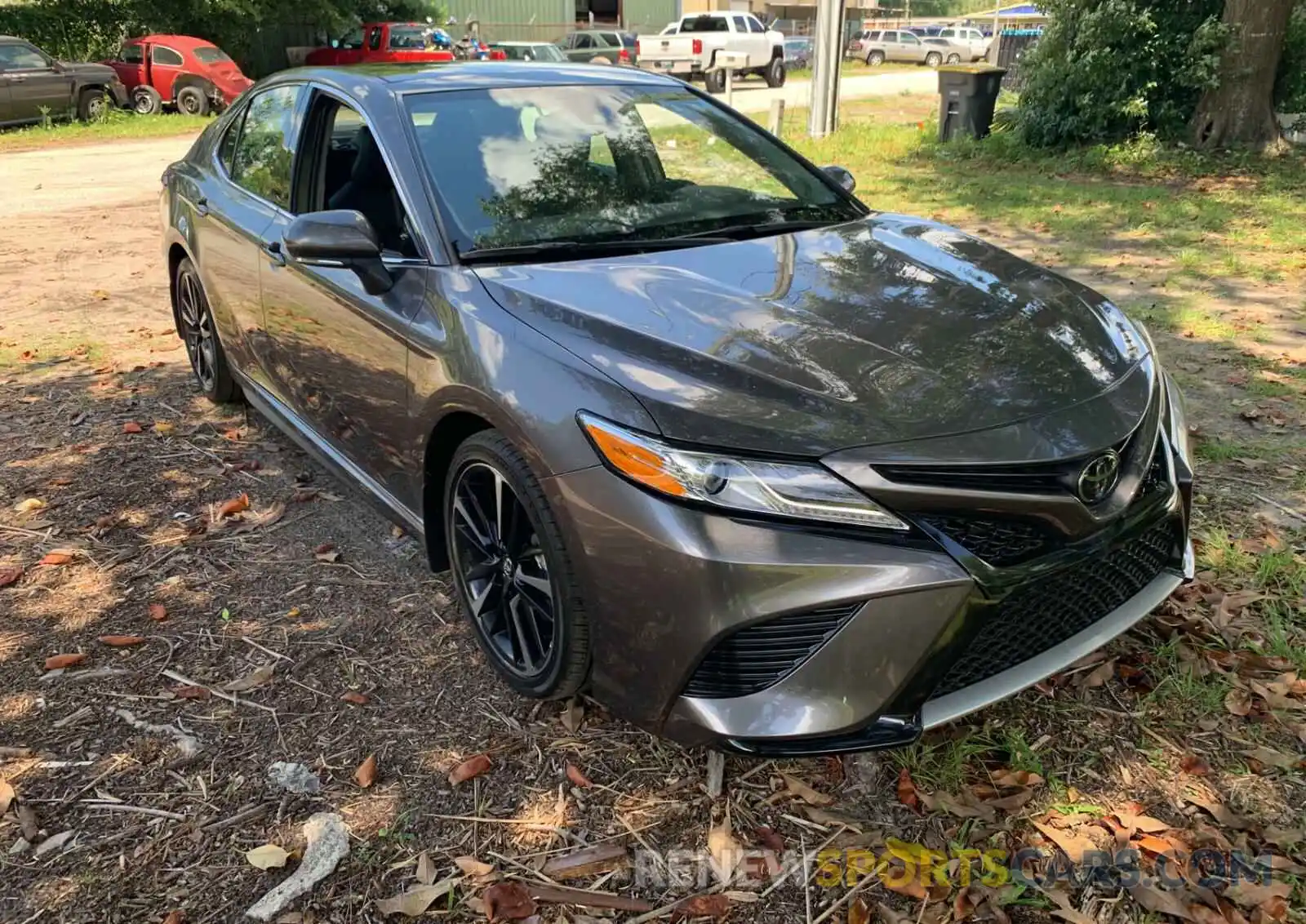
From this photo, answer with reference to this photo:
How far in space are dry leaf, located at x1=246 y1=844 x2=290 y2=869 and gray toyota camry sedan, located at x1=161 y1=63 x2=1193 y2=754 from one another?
0.71 metres

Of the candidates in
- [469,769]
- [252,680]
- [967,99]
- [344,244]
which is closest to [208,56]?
[967,99]

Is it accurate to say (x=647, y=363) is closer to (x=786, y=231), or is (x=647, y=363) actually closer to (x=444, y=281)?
(x=444, y=281)

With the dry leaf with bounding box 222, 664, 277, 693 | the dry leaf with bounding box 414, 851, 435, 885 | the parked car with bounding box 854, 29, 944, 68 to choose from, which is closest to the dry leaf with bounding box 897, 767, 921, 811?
the dry leaf with bounding box 414, 851, 435, 885

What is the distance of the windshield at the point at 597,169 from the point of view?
3088mm

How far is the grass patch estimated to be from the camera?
54.1 ft

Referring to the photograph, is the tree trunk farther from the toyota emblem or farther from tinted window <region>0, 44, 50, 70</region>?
tinted window <region>0, 44, 50, 70</region>

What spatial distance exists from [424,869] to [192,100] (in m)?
21.9

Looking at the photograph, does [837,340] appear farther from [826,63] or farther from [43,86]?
[43,86]

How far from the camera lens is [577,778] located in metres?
2.59

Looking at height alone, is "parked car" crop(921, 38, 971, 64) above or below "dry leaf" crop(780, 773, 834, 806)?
above

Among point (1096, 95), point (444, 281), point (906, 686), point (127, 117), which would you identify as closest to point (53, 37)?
point (127, 117)

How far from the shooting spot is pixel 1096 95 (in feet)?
39.1

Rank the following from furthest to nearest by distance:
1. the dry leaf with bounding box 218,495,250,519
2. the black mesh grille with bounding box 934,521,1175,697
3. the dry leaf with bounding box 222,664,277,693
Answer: the dry leaf with bounding box 218,495,250,519 < the dry leaf with bounding box 222,664,277,693 < the black mesh grille with bounding box 934,521,1175,697

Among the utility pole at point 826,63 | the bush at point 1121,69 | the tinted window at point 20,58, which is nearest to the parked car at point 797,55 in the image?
the utility pole at point 826,63
